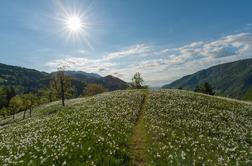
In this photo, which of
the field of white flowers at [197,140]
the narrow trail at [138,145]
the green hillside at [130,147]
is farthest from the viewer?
the narrow trail at [138,145]

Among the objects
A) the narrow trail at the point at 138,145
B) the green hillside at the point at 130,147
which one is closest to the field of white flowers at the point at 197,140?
the green hillside at the point at 130,147

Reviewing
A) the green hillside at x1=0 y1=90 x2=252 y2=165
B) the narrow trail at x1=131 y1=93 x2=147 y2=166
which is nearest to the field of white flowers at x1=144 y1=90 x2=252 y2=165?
the green hillside at x1=0 y1=90 x2=252 y2=165

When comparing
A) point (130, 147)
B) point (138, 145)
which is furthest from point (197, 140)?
point (130, 147)

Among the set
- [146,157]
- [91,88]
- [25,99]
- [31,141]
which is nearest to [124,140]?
[146,157]

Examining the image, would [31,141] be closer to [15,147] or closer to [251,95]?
[15,147]

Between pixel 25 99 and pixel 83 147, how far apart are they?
5426 centimetres

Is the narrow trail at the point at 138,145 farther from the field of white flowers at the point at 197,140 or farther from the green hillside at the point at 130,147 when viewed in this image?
the field of white flowers at the point at 197,140

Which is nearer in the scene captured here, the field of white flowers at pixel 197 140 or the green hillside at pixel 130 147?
the green hillside at pixel 130 147

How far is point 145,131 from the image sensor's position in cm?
2286

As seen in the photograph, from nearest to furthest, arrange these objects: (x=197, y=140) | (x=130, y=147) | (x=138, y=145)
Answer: (x=130, y=147) → (x=138, y=145) → (x=197, y=140)

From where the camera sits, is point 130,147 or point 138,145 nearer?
point 130,147

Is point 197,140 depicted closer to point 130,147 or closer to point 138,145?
point 138,145

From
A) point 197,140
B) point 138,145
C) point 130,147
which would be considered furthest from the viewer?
point 197,140

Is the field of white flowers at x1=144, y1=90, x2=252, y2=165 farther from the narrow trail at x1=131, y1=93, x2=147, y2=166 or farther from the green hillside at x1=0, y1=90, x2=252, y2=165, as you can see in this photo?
the narrow trail at x1=131, y1=93, x2=147, y2=166
